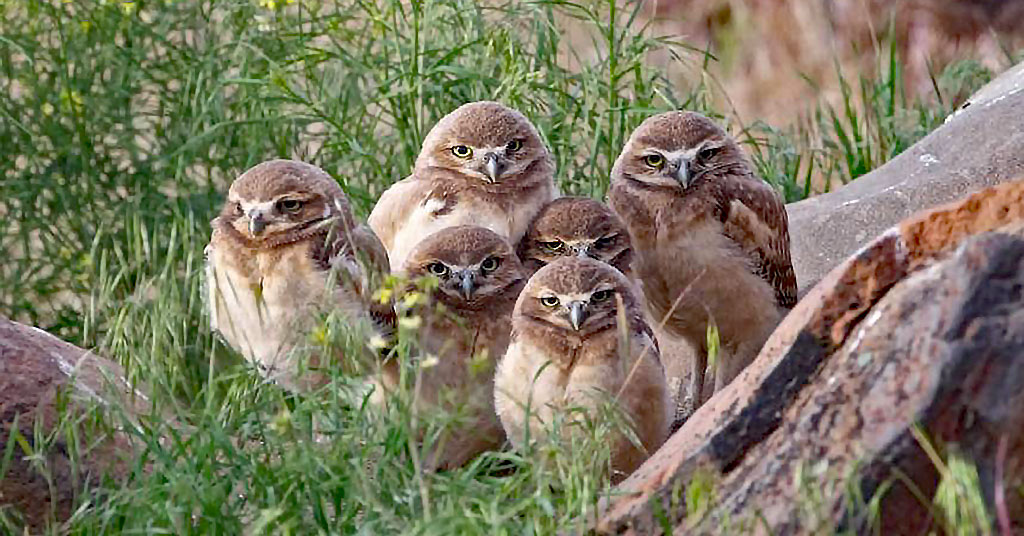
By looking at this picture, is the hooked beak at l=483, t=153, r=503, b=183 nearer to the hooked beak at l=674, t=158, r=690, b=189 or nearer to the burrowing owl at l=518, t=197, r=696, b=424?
the burrowing owl at l=518, t=197, r=696, b=424

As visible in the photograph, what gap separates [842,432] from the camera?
428 cm

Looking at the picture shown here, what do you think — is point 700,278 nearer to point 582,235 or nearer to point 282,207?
point 582,235

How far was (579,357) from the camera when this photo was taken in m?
5.52

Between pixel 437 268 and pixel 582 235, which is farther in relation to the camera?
pixel 582 235

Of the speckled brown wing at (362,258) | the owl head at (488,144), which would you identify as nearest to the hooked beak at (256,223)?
the speckled brown wing at (362,258)

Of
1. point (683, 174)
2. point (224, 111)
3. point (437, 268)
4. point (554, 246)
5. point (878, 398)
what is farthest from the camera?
point (224, 111)

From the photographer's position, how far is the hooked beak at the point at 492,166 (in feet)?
21.6

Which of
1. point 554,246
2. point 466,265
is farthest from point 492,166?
point 466,265

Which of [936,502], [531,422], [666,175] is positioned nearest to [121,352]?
[531,422]

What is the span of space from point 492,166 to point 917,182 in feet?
5.95

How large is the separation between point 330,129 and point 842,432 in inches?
165

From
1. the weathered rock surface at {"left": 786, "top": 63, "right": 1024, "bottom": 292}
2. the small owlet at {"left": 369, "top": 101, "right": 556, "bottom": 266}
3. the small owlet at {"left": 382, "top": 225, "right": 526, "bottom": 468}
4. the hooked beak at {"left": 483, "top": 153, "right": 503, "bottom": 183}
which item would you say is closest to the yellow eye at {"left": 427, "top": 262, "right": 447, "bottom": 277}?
the small owlet at {"left": 382, "top": 225, "right": 526, "bottom": 468}

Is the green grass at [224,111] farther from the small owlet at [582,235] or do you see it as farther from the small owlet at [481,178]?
the small owlet at [582,235]

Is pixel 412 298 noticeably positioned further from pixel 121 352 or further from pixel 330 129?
pixel 330 129
